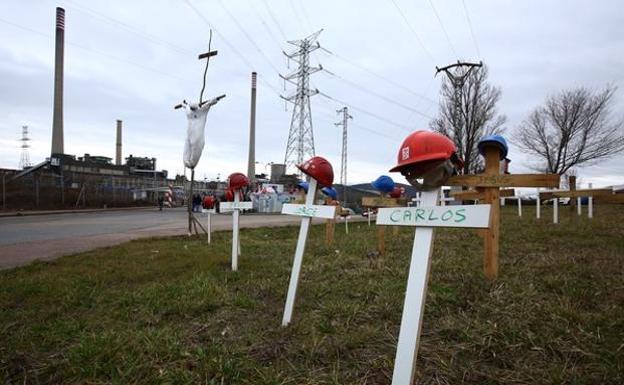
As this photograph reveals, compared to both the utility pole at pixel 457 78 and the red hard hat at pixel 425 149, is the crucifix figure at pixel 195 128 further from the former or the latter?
the utility pole at pixel 457 78

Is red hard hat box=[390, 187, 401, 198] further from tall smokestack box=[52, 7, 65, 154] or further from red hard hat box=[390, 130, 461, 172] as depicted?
tall smokestack box=[52, 7, 65, 154]

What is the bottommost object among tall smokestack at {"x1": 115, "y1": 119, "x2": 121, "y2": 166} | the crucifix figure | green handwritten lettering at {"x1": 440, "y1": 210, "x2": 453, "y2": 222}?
green handwritten lettering at {"x1": 440, "y1": 210, "x2": 453, "y2": 222}

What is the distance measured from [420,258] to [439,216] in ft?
0.78

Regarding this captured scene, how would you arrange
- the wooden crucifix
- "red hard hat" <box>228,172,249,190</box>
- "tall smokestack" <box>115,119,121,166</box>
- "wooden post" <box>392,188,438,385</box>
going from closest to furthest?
"wooden post" <box>392,188,438,385</box>
the wooden crucifix
"red hard hat" <box>228,172,249,190</box>
"tall smokestack" <box>115,119,121,166</box>

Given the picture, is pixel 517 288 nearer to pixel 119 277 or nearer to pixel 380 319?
pixel 380 319

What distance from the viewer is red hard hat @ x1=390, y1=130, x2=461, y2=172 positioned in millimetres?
2014

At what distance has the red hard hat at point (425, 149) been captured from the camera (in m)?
2.01

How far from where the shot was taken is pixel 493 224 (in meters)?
4.29

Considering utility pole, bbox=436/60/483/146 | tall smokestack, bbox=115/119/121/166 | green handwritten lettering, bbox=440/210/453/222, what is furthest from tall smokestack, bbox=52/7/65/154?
green handwritten lettering, bbox=440/210/453/222

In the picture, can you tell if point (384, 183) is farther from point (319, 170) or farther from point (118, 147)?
point (118, 147)

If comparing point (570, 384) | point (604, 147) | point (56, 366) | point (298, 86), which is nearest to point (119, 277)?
point (56, 366)

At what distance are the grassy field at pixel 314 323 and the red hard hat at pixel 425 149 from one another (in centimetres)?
131

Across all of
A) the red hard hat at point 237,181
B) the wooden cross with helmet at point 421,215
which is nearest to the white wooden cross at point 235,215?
the red hard hat at point 237,181

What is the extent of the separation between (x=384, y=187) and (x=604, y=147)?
33.2 meters
